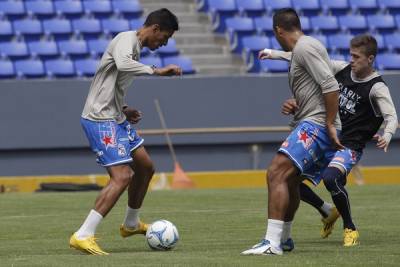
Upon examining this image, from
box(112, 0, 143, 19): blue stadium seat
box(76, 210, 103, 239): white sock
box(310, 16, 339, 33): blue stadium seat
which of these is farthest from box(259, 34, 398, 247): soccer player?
box(310, 16, 339, 33): blue stadium seat

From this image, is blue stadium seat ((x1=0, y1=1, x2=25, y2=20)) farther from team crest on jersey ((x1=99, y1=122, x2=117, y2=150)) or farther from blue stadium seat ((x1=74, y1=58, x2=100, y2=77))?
team crest on jersey ((x1=99, y1=122, x2=117, y2=150))

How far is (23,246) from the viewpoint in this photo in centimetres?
1159

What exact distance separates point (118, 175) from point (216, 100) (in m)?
14.2

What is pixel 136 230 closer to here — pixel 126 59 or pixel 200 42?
pixel 126 59

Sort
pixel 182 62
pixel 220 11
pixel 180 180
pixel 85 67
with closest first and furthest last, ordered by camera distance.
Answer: pixel 180 180, pixel 85 67, pixel 182 62, pixel 220 11

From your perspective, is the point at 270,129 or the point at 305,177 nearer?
the point at 305,177

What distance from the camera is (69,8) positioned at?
25641mm

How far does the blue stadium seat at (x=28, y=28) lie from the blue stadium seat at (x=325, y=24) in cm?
624

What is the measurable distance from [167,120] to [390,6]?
6.79 meters

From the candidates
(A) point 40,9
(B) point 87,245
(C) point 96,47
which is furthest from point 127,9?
(B) point 87,245

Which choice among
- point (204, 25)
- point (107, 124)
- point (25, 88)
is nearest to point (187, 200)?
point (25, 88)

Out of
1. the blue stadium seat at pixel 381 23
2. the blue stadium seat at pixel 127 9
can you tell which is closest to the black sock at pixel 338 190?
the blue stadium seat at pixel 127 9

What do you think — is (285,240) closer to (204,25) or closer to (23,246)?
(23,246)

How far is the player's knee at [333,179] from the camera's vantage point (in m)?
11.6
